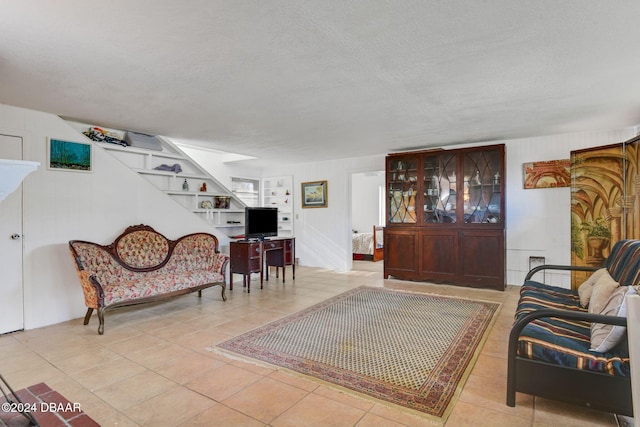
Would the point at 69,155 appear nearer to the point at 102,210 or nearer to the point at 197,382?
the point at 102,210

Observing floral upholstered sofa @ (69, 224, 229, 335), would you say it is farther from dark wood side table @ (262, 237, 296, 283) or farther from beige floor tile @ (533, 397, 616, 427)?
beige floor tile @ (533, 397, 616, 427)

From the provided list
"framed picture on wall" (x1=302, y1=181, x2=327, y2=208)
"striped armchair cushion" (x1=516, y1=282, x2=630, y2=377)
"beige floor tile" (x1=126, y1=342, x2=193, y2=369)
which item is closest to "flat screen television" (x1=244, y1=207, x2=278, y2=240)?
"framed picture on wall" (x1=302, y1=181, x2=327, y2=208)

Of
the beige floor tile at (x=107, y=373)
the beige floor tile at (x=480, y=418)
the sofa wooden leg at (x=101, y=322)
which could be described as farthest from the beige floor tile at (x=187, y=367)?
the beige floor tile at (x=480, y=418)

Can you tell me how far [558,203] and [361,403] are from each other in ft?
15.3

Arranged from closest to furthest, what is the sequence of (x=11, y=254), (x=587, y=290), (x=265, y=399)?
(x=265, y=399) → (x=587, y=290) → (x=11, y=254)

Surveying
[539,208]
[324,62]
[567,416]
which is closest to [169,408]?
[567,416]

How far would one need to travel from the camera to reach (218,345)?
2984 millimetres

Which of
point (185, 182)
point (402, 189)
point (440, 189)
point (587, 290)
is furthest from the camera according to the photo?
point (402, 189)

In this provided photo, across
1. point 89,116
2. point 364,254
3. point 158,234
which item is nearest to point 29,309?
point 158,234

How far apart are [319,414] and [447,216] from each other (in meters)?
4.25

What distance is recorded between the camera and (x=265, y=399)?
212 centimetres

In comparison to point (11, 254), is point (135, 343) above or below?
below

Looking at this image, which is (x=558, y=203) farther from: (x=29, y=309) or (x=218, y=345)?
(x=29, y=309)

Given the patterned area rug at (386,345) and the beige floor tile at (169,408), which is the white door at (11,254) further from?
the beige floor tile at (169,408)
